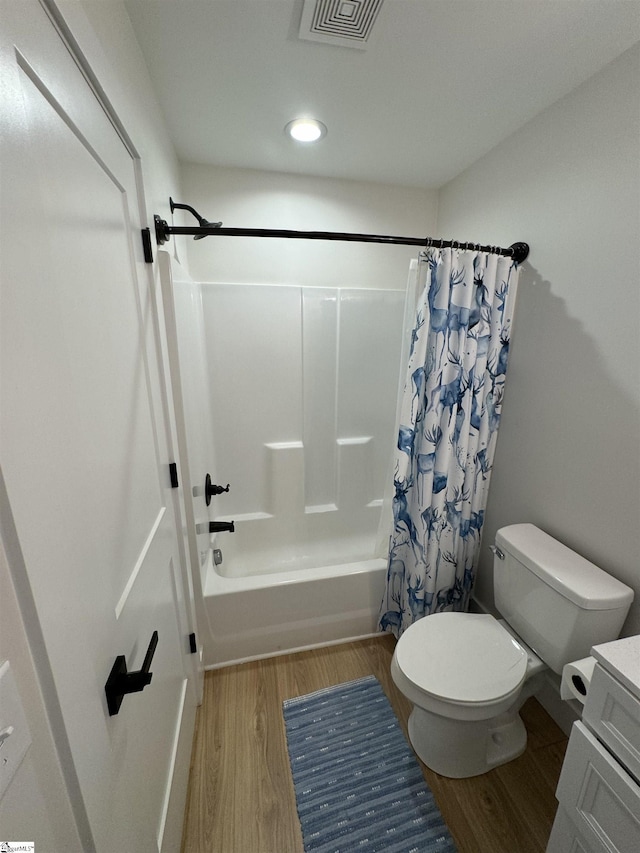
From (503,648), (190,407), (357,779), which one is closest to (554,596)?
(503,648)

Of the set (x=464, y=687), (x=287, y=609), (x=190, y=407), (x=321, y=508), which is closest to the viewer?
(x=464, y=687)

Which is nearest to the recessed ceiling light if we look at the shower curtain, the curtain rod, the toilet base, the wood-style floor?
the curtain rod

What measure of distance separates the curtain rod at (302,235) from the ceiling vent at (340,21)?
1.64 ft

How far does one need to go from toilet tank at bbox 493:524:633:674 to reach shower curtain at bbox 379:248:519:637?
256 mm

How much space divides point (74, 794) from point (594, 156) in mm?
2015

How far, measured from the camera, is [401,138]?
1516 millimetres

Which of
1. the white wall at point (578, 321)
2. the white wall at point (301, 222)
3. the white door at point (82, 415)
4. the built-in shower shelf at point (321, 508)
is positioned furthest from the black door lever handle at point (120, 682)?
the white wall at point (301, 222)

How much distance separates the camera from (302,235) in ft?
4.26

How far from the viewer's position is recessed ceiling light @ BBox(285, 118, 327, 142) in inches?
55.3

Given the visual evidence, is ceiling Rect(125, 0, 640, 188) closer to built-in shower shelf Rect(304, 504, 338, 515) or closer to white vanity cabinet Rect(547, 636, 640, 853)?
white vanity cabinet Rect(547, 636, 640, 853)

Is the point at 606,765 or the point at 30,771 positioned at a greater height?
the point at 30,771

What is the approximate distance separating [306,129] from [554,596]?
2040 mm

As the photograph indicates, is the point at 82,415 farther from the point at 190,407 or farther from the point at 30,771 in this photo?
the point at 190,407

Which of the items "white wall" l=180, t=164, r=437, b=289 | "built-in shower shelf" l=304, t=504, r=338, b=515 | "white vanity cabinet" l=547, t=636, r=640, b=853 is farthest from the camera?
Answer: "built-in shower shelf" l=304, t=504, r=338, b=515
